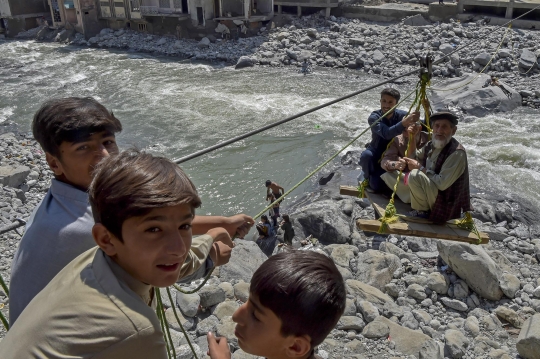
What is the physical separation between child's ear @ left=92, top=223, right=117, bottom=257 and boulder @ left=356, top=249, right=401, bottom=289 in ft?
12.8

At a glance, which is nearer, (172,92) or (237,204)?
(237,204)

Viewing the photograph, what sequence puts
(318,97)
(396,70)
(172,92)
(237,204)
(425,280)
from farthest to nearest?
(396,70), (172,92), (318,97), (237,204), (425,280)

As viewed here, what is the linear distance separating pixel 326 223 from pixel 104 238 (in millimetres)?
A: 5208

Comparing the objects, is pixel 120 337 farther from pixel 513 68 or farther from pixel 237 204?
pixel 513 68

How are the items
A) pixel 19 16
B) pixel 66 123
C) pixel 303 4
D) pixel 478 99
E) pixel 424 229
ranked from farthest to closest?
pixel 19 16
pixel 303 4
pixel 478 99
pixel 424 229
pixel 66 123

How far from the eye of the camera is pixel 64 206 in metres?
1.47

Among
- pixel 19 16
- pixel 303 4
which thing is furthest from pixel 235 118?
pixel 19 16

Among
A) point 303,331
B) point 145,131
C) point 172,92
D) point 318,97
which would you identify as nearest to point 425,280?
point 303,331

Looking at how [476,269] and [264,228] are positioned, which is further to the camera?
[264,228]

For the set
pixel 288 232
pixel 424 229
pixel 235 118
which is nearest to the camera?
pixel 424 229

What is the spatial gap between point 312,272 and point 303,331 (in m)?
0.18

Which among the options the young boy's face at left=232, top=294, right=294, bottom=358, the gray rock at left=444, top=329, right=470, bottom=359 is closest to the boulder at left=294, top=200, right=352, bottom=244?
the gray rock at left=444, top=329, right=470, bottom=359

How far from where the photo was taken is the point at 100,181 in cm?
→ 114

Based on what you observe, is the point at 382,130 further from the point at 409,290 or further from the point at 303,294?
the point at 303,294
